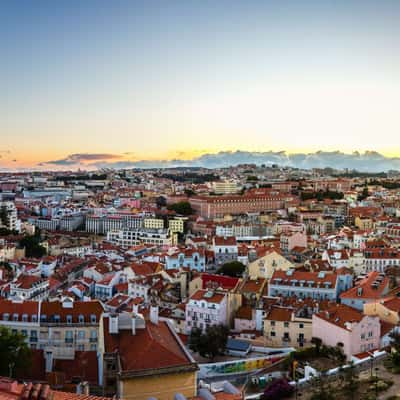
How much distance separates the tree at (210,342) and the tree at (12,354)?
17.1 feet

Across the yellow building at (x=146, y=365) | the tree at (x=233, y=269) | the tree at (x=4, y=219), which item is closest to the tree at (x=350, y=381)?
the yellow building at (x=146, y=365)

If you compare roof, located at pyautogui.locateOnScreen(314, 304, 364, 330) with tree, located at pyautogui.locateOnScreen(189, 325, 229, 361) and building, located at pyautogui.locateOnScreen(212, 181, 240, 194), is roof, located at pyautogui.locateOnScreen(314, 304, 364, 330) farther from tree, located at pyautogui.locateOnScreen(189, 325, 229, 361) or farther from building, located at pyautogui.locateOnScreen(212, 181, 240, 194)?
building, located at pyautogui.locateOnScreen(212, 181, 240, 194)

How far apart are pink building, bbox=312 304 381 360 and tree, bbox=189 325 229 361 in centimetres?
268

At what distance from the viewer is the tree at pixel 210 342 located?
14750 millimetres

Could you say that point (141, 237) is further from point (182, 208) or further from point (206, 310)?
point (206, 310)

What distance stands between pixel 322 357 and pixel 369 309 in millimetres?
3025

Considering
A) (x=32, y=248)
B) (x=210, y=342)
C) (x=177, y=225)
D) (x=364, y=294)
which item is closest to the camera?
(x=210, y=342)

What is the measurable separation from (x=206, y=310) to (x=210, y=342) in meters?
2.16

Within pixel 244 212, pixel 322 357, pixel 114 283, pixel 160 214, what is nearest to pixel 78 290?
pixel 114 283

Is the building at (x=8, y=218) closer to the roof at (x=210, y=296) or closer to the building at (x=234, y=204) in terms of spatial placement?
the building at (x=234, y=204)

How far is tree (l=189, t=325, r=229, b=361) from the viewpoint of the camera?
14750mm

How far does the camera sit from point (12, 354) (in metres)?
10.5

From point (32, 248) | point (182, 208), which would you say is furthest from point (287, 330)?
point (182, 208)

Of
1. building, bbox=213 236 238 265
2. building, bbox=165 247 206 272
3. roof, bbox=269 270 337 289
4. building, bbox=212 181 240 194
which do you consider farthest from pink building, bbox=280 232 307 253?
building, bbox=212 181 240 194
